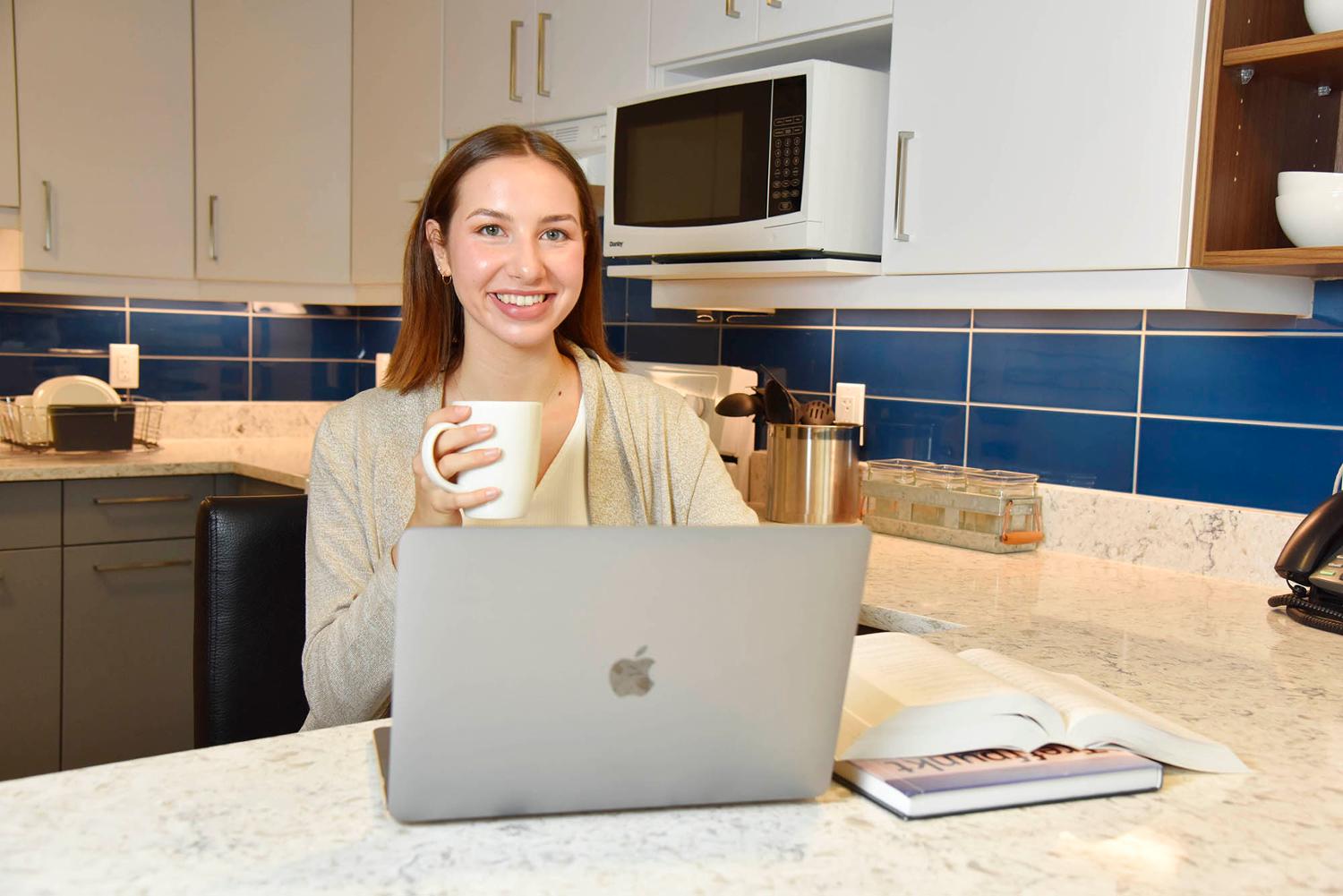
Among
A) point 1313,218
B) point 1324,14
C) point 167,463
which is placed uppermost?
point 1324,14

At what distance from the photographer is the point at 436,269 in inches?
62.1

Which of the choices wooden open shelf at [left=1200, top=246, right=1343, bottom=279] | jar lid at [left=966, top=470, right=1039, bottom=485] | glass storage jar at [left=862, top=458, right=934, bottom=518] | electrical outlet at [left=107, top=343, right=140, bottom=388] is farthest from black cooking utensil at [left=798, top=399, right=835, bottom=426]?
electrical outlet at [left=107, top=343, right=140, bottom=388]

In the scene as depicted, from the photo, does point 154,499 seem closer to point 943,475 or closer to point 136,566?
point 136,566

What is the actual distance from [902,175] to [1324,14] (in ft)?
2.02

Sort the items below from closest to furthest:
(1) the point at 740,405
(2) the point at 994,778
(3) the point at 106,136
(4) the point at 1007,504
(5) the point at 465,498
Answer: (2) the point at 994,778 < (5) the point at 465,498 < (4) the point at 1007,504 < (1) the point at 740,405 < (3) the point at 106,136

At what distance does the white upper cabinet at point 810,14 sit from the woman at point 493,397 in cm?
69

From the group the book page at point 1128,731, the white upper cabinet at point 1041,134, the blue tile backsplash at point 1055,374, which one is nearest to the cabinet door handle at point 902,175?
the white upper cabinet at point 1041,134

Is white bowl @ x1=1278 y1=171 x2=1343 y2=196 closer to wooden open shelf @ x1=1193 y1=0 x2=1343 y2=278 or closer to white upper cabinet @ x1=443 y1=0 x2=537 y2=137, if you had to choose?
wooden open shelf @ x1=1193 y1=0 x2=1343 y2=278

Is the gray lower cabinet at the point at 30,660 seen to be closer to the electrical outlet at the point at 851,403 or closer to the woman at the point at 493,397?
the woman at the point at 493,397

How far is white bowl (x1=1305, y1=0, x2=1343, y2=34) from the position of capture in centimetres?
150

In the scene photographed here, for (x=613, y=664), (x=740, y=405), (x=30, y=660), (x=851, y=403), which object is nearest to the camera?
(x=613, y=664)

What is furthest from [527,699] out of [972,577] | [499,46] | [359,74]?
[359,74]

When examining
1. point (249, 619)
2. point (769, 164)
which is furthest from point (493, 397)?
point (769, 164)

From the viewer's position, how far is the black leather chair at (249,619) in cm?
147
